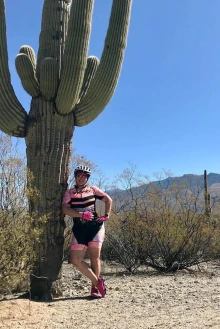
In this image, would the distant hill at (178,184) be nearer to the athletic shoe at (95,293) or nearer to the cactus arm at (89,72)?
the cactus arm at (89,72)

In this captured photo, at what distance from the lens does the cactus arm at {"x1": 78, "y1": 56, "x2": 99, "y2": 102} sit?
258 inches

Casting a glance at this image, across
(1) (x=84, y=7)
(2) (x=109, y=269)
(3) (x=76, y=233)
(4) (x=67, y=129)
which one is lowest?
(2) (x=109, y=269)

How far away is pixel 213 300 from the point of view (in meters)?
5.18

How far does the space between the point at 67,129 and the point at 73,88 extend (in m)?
0.61

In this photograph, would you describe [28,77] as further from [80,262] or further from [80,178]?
[80,262]

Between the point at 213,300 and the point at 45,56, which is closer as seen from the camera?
the point at 213,300

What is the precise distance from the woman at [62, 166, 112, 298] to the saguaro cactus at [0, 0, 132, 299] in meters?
0.24

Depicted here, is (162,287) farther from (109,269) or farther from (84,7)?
(84,7)

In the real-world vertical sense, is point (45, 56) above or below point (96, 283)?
above

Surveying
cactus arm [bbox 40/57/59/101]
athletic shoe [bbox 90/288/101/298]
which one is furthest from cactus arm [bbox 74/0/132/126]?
athletic shoe [bbox 90/288/101/298]

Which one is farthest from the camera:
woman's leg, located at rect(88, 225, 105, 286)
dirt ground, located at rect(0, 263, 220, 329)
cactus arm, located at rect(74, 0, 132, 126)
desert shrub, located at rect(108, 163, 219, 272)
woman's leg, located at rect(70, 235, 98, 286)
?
desert shrub, located at rect(108, 163, 219, 272)

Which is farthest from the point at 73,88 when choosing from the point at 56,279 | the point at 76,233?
the point at 56,279

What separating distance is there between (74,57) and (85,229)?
2.50m

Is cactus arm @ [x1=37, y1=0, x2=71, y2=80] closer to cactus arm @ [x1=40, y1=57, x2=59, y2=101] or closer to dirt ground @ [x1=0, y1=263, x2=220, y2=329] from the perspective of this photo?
cactus arm @ [x1=40, y1=57, x2=59, y2=101]
